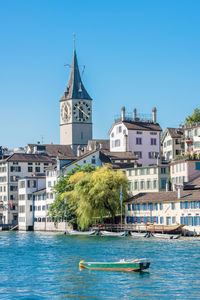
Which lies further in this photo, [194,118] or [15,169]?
[15,169]

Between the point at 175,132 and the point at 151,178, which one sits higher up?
the point at 175,132

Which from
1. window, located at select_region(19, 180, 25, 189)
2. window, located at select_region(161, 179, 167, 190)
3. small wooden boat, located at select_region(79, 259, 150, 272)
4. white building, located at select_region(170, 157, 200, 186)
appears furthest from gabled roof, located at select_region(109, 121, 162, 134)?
small wooden boat, located at select_region(79, 259, 150, 272)

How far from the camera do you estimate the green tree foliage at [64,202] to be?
11825 centimetres

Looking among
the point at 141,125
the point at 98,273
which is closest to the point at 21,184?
the point at 141,125

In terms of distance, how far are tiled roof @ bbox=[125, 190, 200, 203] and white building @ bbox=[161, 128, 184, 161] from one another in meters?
33.0

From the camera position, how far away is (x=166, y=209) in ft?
336

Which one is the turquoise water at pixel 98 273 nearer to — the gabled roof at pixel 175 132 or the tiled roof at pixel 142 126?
the tiled roof at pixel 142 126

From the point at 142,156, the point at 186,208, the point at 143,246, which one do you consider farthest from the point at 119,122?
the point at 143,246

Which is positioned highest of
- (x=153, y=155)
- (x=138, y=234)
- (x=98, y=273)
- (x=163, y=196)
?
(x=153, y=155)

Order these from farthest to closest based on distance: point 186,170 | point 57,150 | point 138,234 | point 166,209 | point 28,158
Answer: point 57,150
point 28,158
point 186,170
point 166,209
point 138,234

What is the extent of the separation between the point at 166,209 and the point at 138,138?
44.2 meters

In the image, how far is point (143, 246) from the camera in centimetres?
8038

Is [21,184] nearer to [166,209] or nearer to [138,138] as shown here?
[138,138]

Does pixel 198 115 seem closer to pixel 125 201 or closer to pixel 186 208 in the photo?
pixel 125 201
